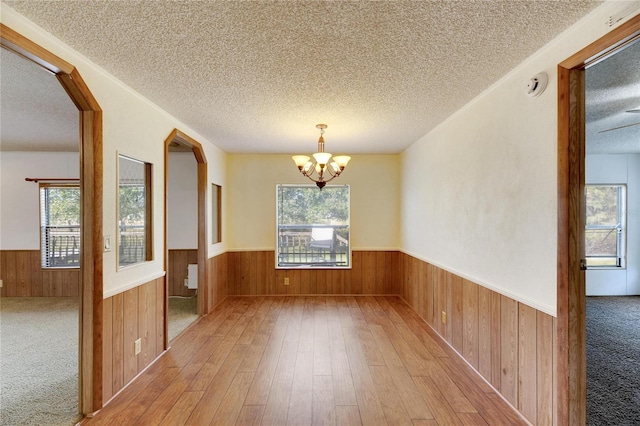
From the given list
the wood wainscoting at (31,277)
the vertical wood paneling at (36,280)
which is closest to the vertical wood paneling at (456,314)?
the wood wainscoting at (31,277)

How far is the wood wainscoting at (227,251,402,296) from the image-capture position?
548cm

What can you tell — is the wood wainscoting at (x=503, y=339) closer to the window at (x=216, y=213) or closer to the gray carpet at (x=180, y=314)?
the gray carpet at (x=180, y=314)

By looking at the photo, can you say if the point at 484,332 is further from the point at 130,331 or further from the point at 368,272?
the point at 130,331

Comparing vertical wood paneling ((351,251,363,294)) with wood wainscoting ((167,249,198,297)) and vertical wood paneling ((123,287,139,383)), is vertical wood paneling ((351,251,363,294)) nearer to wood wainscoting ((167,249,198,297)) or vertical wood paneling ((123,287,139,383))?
wood wainscoting ((167,249,198,297))

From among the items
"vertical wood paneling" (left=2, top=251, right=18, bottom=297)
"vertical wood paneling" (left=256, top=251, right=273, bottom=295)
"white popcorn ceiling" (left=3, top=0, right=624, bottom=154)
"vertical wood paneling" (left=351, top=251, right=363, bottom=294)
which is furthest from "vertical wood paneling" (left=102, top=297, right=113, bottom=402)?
"vertical wood paneling" (left=2, top=251, right=18, bottom=297)

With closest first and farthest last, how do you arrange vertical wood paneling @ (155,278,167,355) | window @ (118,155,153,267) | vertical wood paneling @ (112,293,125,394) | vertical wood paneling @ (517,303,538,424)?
vertical wood paneling @ (517,303,538,424) → vertical wood paneling @ (112,293,125,394) → window @ (118,155,153,267) → vertical wood paneling @ (155,278,167,355)

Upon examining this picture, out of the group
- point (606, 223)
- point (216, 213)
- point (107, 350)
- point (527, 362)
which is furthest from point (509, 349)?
point (606, 223)

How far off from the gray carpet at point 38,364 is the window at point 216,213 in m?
2.10

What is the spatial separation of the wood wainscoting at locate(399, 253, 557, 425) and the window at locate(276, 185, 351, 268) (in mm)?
2134

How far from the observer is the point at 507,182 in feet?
7.88

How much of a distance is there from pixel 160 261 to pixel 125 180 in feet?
3.14

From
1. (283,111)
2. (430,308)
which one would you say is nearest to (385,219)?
(430,308)

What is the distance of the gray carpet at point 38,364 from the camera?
224 cm

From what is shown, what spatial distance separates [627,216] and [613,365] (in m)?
3.84
